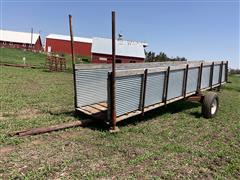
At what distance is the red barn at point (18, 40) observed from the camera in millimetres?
65125

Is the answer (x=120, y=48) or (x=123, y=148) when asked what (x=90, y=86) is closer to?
(x=123, y=148)

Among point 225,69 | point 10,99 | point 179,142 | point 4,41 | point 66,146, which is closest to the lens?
point 66,146

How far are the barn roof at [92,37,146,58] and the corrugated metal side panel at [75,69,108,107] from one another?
97.9ft

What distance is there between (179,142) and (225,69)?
620 centimetres

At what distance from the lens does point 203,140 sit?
17.7 feet

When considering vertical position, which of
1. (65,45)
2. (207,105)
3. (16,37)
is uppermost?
(16,37)

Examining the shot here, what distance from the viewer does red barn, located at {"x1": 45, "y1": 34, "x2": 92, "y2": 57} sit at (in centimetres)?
5912

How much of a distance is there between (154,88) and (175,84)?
3.12 ft

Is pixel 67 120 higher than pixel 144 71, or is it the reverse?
pixel 144 71

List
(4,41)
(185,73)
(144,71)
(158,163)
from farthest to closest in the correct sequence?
(4,41) → (185,73) → (144,71) → (158,163)

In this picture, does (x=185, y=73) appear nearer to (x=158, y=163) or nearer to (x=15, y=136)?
(x=158, y=163)

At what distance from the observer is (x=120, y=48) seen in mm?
36969

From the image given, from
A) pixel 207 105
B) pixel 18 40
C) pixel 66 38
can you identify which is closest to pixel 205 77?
pixel 207 105

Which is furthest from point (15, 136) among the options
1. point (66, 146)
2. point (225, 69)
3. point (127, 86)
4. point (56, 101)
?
point (225, 69)
